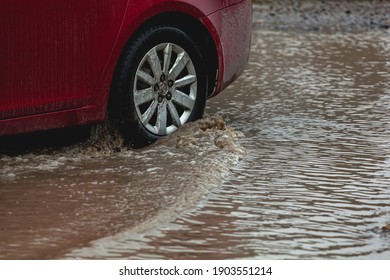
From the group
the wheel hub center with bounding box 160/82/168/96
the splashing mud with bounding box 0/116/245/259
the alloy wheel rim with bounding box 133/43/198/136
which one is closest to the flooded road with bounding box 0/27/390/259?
the splashing mud with bounding box 0/116/245/259

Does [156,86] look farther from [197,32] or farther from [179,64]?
[197,32]

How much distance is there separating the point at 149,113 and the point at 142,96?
0.39 feet

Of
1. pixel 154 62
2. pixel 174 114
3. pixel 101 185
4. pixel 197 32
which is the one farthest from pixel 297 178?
pixel 197 32

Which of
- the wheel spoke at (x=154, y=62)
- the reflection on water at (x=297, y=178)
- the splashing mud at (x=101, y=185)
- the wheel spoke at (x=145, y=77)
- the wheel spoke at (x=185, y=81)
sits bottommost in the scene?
the reflection on water at (x=297, y=178)

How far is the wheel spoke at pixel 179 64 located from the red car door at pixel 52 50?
578 millimetres

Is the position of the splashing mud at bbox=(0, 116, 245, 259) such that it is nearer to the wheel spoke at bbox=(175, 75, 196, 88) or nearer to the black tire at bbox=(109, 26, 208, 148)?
the black tire at bbox=(109, 26, 208, 148)

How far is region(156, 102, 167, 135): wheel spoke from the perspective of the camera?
683cm

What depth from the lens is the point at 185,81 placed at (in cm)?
698

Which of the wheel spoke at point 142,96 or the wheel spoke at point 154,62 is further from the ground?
the wheel spoke at point 154,62

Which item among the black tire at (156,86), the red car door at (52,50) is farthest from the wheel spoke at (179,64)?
the red car door at (52,50)

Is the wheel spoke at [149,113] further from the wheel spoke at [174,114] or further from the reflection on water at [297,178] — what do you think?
the reflection on water at [297,178]

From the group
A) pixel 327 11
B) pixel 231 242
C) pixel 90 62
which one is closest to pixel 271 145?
pixel 90 62

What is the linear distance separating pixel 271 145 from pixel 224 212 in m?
1.69

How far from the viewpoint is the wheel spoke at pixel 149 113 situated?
6727mm
